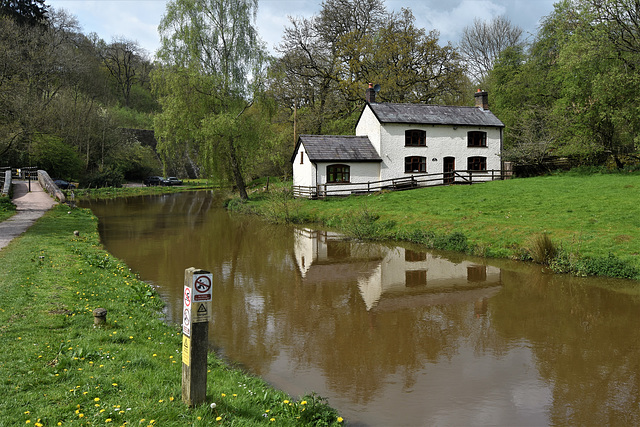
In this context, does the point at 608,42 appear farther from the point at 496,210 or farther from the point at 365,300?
the point at 365,300

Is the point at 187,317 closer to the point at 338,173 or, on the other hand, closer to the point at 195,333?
the point at 195,333

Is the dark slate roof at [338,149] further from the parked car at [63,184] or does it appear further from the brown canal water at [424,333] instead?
the parked car at [63,184]

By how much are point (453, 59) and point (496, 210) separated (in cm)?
2478

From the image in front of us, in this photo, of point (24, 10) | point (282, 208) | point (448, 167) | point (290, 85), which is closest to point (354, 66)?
point (290, 85)

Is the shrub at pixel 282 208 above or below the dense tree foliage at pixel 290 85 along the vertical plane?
below

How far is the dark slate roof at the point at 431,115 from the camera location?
3284cm

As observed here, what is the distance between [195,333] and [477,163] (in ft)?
110

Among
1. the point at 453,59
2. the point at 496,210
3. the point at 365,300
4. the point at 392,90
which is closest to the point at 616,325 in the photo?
the point at 365,300

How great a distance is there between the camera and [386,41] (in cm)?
3916

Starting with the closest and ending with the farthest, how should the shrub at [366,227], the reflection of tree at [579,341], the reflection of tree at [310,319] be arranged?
the reflection of tree at [579,341] → the reflection of tree at [310,319] → the shrub at [366,227]

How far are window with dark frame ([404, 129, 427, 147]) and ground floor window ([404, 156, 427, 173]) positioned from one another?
971 mm

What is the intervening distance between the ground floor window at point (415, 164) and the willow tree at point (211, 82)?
11116 mm

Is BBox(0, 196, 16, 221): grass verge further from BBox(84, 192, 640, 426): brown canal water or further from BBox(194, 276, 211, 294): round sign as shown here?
BBox(194, 276, 211, 294): round sign

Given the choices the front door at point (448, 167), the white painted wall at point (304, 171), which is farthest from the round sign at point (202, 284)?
the front door at point (448, 167)
